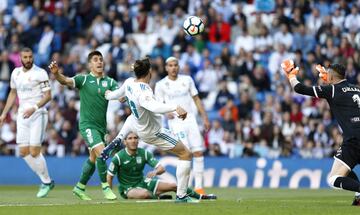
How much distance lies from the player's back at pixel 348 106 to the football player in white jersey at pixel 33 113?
6.66 metres

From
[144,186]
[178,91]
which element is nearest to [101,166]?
[144,186]

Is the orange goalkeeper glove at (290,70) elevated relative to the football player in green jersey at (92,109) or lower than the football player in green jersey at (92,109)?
elevated

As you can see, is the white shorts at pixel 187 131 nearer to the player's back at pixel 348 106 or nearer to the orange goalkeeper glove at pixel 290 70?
the orange goalkeeper glove at pixel 290 70

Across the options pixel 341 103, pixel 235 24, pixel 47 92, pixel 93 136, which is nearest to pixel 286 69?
pixel 341 103

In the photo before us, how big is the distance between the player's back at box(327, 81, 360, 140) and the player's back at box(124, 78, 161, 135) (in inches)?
115

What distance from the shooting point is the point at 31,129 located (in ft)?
67.0

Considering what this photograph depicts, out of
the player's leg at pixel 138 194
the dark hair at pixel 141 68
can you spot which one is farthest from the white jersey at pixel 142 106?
the player's leg at pixel 138 194

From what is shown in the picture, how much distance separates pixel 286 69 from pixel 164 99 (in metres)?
5.28

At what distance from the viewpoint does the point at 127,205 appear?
16.0 meters

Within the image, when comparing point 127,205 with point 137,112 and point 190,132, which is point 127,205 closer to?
point 137,112

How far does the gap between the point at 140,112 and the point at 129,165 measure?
3018mm

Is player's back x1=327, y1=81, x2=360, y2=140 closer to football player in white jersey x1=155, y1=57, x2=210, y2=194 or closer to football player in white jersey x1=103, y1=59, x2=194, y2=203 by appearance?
football player in white jersey x1=103, y1=59, x2=194, y2=203

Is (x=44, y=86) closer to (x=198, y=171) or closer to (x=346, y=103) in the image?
(x=198, y=171)

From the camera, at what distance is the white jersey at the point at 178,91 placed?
2094 cm
